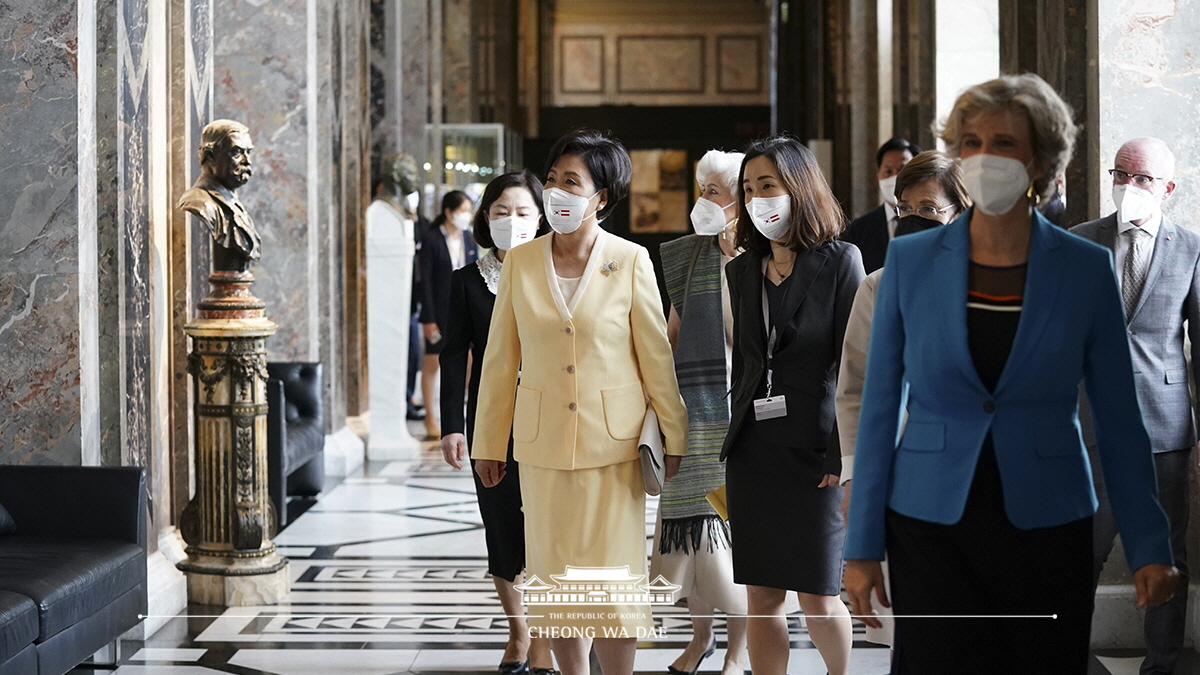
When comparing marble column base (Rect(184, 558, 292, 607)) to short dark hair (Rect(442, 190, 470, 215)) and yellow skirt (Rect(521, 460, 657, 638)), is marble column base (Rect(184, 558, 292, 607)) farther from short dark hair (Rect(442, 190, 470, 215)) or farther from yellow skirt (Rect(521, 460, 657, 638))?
short dark hair (Rect(442, 190, 470, 215))

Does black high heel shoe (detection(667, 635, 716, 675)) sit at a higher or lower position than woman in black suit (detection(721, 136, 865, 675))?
lower

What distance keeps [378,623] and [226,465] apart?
0.94 m

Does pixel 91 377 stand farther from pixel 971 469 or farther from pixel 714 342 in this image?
pixel 971 469

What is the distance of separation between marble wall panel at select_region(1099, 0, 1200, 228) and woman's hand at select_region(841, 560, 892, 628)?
2.92 metres

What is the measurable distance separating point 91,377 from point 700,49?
70.1 ft

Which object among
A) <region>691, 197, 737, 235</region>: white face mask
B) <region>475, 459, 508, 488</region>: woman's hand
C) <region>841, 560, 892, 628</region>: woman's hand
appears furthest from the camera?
<region>691, 197, 737, 235</region>: white face mask

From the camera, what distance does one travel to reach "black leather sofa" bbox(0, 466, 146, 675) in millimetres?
3816

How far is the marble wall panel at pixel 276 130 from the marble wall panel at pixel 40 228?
3676 mm

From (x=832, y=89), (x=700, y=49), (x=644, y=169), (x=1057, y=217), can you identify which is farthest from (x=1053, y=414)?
(x=700, y=49)

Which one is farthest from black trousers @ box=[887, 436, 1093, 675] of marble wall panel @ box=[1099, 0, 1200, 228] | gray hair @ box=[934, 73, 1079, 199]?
marble wall panel @ box=[1099, 0, 1200, 228]

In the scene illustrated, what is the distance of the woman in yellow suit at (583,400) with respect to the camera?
337cm

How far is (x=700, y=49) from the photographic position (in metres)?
25.2

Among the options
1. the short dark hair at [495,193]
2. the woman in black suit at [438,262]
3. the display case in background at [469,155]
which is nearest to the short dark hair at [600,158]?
the short dark hair at [495,193]

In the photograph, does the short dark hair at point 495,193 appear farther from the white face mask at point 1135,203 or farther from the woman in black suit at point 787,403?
the white face mask at point 1135,203
